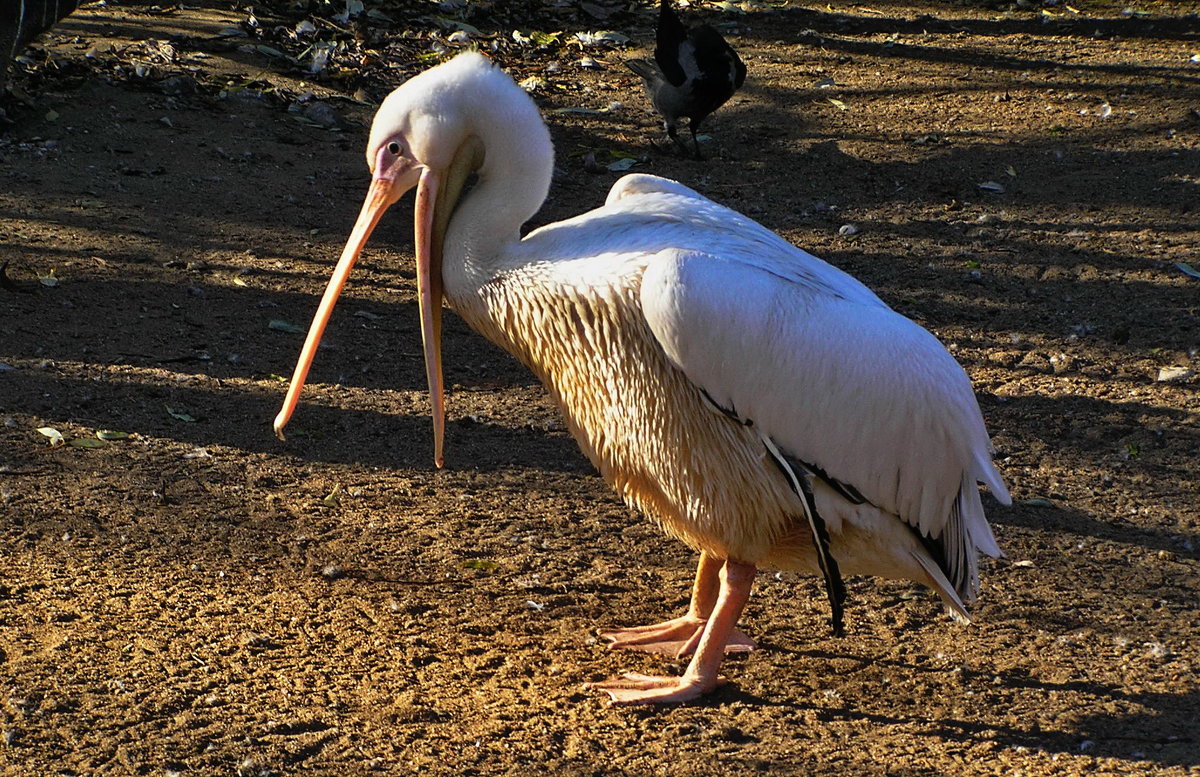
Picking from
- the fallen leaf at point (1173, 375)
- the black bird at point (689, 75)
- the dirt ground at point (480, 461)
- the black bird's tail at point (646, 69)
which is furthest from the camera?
the black bird's tail at point (646, 69)

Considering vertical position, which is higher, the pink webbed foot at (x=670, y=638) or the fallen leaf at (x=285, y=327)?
the fallen leaf at (x=285, y=327)

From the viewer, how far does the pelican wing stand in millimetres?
2988

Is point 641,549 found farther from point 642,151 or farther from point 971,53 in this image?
point 971,53

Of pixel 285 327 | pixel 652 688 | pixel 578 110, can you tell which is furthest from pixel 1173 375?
pixel 578 110

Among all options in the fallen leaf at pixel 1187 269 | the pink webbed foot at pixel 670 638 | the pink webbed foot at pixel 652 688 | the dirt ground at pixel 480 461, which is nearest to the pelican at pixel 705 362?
the pink webbed foot at pixel 652 688

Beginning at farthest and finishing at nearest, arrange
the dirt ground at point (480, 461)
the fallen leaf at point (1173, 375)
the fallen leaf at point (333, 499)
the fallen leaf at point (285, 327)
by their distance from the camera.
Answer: the fallen leaf at point (285, 327) < the fallen leaf at point (1173, 375) < the fallen leaf at point (333, 499) < the dirt ground at point (480, 461)

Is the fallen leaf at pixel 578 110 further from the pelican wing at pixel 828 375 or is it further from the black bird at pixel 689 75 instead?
the pelican wing at pixel 828 375

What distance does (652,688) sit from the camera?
3367 millimetres

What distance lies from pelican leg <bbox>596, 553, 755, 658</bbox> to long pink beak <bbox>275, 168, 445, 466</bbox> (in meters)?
0.77

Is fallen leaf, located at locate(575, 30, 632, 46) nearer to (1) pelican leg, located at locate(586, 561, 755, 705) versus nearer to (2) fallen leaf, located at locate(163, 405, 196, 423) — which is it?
(2) fallen leaf, located at locate(163, 405, 196, 423)

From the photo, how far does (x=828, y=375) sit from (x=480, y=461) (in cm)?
178

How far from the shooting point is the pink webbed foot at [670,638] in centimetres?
359

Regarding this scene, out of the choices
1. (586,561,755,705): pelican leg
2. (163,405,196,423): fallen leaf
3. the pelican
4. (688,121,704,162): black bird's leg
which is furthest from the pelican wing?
(688,121,704,162): black bird's leg

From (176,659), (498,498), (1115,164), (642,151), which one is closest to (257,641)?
(176,659)
